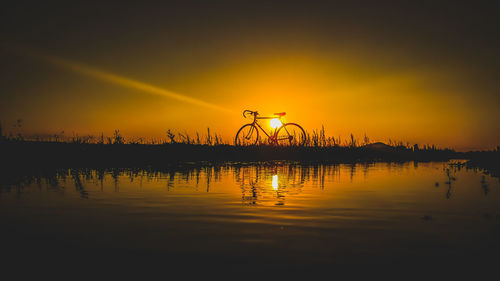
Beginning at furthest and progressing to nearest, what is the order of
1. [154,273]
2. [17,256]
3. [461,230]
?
[461,230], [17,256], [154,273]

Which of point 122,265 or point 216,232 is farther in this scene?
point 216,232

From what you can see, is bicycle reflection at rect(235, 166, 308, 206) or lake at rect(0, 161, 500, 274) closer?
lake at rect(0, 161, 500, 274)

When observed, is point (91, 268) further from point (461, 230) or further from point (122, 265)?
point (461, 230)

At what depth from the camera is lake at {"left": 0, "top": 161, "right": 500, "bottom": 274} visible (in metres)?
3.04

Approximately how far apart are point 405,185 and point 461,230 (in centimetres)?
429

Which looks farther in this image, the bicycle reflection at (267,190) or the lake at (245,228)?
the bicycle reflection at (267,190)

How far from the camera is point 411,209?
527cm

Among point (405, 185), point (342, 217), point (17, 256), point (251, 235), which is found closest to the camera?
point (17, 256)

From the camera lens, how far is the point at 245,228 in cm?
407

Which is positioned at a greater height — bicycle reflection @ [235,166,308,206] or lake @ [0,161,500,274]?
bicycle reflection @ [235,166,308,206]

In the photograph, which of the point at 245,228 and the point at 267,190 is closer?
the point at 245,228

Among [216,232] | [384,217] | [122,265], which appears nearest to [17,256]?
[122,265]

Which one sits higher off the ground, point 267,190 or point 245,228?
point 267,190

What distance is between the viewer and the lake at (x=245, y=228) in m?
3.04
